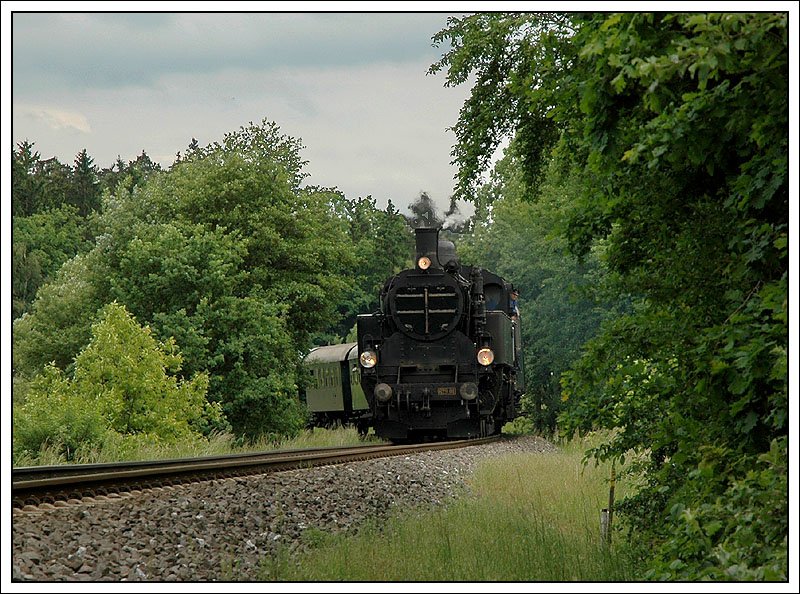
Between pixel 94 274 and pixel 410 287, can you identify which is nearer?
pixel 410 287

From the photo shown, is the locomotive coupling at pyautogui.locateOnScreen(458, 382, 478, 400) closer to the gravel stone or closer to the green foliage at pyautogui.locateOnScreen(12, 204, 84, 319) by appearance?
the gravel stone

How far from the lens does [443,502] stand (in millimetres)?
12430

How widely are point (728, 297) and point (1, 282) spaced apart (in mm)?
4416

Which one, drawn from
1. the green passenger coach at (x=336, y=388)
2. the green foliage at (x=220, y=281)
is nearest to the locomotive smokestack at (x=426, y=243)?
the green passenger coach at (x=336, y=388)

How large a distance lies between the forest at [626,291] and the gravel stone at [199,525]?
2.52 metres

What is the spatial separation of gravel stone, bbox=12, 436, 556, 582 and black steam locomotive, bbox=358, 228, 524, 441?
8.29m

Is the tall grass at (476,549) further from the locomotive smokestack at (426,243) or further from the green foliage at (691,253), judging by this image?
Answer: the locomotive smokestack at (426,243)

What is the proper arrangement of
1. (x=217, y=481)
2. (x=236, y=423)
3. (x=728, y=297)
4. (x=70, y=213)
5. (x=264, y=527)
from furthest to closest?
(x=70, y=213) → (x=236, y=423) → (x=217, y=481) → (x=264, y=527) → (x=728, y=297)

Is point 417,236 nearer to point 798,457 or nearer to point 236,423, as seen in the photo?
point 236,423

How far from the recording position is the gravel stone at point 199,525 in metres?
6.68

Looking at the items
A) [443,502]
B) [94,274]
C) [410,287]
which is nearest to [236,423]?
[94,274]

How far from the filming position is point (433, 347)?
70.3 ft

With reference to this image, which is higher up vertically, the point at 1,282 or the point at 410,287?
the point at 410,287

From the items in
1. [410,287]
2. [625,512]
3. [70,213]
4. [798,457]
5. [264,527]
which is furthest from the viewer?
[70,213]
